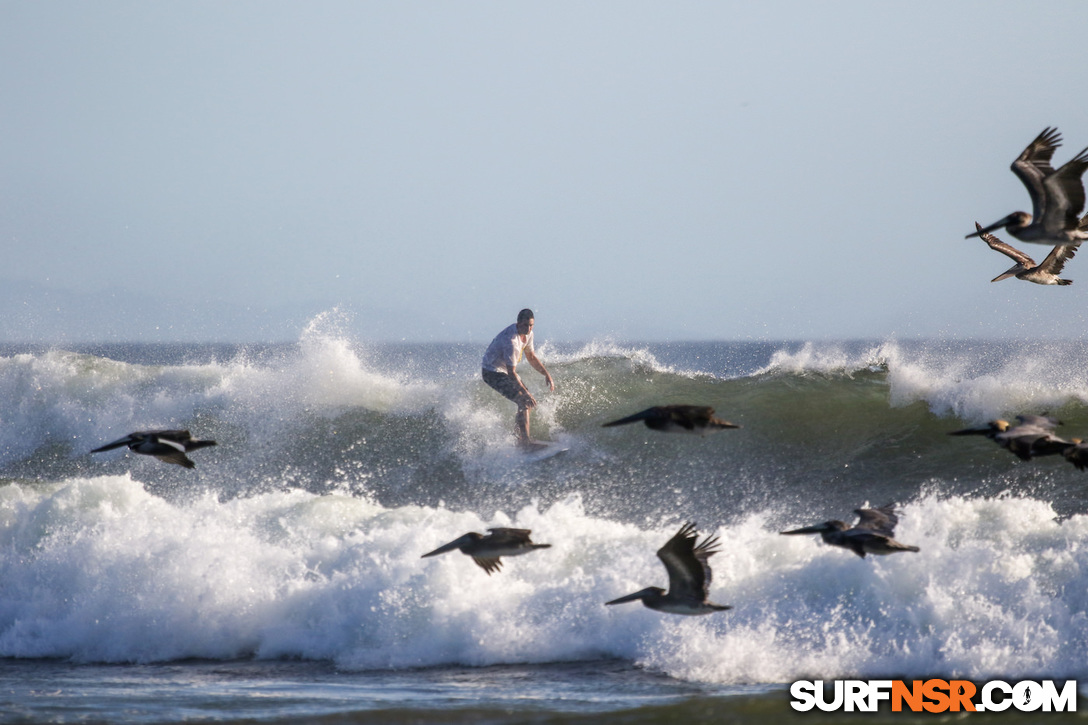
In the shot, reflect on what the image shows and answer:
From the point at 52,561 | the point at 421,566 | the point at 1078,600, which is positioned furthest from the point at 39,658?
the point at 1078,600

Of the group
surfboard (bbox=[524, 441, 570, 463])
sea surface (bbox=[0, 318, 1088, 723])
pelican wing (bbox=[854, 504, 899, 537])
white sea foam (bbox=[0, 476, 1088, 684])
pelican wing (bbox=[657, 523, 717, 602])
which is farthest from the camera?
surfboard (bbox=[524, 441, 570, 463])

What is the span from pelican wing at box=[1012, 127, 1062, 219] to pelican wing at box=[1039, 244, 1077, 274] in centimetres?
127

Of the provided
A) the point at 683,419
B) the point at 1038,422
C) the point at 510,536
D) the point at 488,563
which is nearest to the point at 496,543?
the point at 510,536

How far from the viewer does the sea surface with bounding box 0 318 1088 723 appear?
26.2 feet

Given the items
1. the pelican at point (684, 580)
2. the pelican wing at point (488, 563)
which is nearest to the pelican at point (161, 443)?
the pelican wing at point (488, 563)

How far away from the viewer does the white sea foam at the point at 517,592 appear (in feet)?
27.2

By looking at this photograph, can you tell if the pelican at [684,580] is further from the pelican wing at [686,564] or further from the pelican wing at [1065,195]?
the pelican wing at [1065,195]

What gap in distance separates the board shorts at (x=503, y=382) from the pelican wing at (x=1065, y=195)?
8.03 m

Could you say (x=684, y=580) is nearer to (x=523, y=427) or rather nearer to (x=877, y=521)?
(x=877, y=521)

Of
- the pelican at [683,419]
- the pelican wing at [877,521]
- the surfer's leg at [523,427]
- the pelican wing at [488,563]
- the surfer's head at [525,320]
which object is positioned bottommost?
the pelican wing at [488,563]

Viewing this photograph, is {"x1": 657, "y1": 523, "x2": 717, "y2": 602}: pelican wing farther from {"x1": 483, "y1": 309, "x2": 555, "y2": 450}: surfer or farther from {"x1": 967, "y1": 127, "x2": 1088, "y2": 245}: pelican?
{"x1": 483, "y1": 309, "x2": 555, "y2": 450}: surfer

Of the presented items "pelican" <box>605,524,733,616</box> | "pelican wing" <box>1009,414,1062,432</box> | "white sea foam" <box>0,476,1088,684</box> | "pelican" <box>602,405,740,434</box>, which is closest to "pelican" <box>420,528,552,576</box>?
"pelican" <box>605,524,733,616</box>

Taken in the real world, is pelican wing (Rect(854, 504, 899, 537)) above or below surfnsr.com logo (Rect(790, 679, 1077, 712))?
above

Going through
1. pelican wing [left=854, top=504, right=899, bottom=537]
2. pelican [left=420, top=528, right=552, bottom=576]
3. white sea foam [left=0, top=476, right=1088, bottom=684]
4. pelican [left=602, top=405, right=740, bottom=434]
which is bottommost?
white sea foam [left=0, top=476, right=1088, bottom=684]
